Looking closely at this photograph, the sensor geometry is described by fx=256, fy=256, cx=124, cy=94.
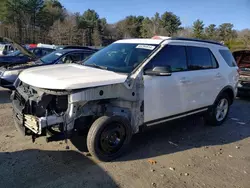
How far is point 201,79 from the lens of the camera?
5.26m

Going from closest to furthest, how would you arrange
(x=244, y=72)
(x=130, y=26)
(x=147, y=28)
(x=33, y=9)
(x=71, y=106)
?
1. (x=71, y=106)
2. (x=244, y=72)
3. (x=33, y=9)
4. (x=147, y=28)
5. (x=130, y=26)

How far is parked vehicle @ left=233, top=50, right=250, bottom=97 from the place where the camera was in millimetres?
9266

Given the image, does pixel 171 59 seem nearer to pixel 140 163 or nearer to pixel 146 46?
pixel 146 46

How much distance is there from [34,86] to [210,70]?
3721mm

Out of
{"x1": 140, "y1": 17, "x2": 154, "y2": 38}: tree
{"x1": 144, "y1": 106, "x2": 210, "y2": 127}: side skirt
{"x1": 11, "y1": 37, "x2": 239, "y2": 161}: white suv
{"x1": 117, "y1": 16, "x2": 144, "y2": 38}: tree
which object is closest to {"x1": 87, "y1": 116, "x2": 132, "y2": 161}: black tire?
{"x1": 11, "y1": 37, "x2": 239, "y2": 161}: white suv

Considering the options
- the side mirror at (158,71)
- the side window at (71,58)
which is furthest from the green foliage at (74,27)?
the side mirror at (158,71)

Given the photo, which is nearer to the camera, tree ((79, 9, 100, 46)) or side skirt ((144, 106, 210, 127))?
side skirt ((144, 106, 210, 127))

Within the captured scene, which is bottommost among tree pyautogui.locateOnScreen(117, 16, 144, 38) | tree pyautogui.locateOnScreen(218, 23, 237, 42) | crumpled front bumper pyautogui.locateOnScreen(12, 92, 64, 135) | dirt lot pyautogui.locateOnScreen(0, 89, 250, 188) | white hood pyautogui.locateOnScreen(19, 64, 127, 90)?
dirt lot pyautogui.locateOnScreen(0, 89, 250, 188)

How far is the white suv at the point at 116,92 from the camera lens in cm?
359

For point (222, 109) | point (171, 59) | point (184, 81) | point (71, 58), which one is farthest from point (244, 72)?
point (71, 58)

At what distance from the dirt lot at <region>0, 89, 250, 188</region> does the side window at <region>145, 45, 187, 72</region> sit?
1480mm

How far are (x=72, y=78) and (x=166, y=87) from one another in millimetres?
1720

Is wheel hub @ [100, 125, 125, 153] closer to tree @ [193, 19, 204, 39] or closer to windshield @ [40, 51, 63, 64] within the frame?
windshield @ [40, 51, 63, 64]

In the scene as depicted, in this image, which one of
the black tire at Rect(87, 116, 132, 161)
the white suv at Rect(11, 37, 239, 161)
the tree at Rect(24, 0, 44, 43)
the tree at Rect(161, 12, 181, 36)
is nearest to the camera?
the white suv at Rect(11, 37, 239, 161)
